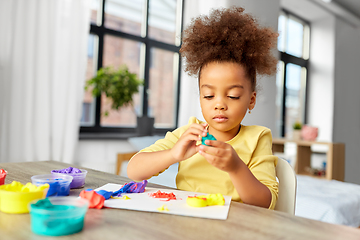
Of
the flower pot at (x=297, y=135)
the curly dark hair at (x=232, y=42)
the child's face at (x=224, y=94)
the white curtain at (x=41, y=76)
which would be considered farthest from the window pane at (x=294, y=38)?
the child's face at (x=224, y=94)

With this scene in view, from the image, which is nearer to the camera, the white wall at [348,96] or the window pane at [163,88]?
the window pane at [163,88]

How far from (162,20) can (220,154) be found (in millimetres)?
3535

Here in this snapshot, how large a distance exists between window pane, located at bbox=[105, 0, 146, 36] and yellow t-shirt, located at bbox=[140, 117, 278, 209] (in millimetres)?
2775

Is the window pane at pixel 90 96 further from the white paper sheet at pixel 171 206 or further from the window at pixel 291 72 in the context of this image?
the window at pixel 291 72

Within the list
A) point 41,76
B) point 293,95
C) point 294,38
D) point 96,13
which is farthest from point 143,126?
point 294,38

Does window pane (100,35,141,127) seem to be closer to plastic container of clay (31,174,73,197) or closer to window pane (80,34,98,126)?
window pane (80,34,98,126)

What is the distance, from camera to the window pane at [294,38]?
18.1 feet

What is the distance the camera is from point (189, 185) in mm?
980

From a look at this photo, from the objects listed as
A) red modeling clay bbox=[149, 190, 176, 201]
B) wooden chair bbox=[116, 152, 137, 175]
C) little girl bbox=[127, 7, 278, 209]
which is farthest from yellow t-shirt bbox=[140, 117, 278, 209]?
wooden chair bbox=[116, 152, 137, 175]

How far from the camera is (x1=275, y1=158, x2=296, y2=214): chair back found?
0.96 m

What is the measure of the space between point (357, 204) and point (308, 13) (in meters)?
4.51

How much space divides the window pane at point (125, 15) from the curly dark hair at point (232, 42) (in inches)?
104

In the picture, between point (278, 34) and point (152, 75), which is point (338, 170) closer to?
point (152, 75)

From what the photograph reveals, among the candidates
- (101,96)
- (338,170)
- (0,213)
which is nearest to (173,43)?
(101,96)
